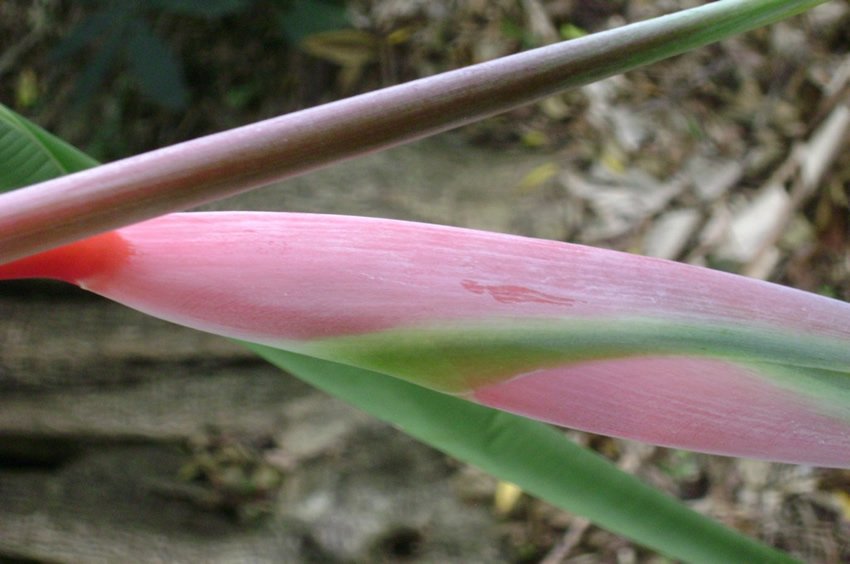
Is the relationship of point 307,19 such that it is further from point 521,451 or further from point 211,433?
point 521,451

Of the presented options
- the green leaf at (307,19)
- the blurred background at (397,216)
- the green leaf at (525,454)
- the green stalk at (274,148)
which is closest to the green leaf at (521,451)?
the green leaf at (525,454)

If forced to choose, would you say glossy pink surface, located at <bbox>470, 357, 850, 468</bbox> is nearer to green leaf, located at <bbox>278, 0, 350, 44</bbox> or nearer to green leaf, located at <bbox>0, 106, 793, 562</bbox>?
green leaf, located at <bbox>0, 106, 793, 562</bbox>

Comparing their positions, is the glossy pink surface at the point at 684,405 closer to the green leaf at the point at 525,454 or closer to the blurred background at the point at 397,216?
the green leaf at the point at 525,454

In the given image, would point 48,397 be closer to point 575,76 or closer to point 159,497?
point 159,497

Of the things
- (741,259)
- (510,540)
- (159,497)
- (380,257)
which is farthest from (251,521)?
(380,257)

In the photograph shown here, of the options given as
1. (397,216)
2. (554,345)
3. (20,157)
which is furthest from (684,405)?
(397,216)

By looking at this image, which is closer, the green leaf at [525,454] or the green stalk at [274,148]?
the green stalk at [274,148]
